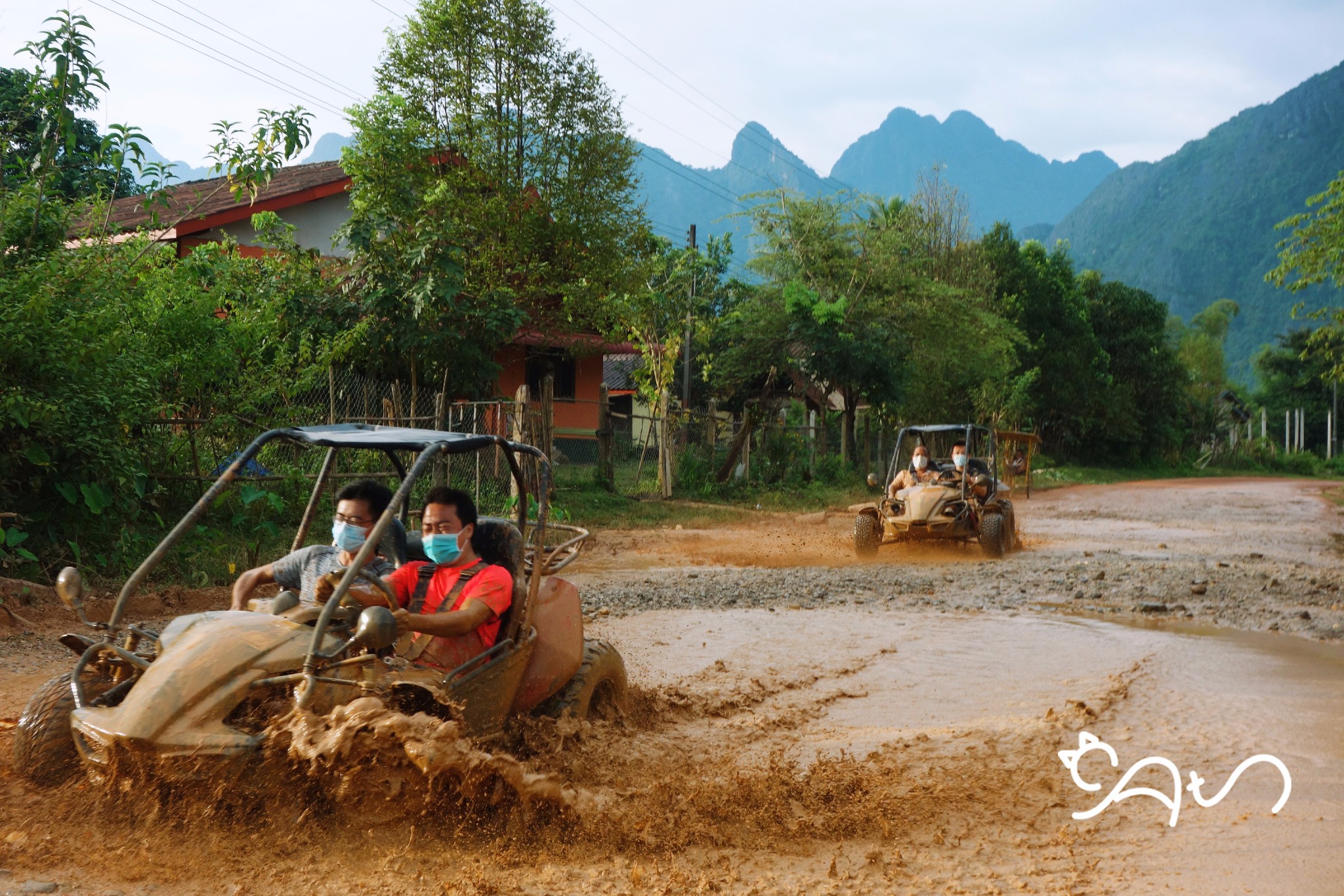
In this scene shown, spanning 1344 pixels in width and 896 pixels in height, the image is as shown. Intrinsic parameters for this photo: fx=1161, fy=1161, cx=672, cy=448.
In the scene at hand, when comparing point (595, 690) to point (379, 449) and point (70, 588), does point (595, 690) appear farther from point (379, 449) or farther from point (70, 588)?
point (70, 588)

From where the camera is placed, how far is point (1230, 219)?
169375 millimetres

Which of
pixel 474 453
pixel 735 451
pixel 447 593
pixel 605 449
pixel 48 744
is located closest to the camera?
pixel 48 744

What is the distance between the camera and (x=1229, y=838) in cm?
446

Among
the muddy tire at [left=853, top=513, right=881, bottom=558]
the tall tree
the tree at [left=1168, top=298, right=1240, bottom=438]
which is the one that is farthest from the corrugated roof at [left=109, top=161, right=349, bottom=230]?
the tree at [left=1168, top=298, right=1240, bottom=438]

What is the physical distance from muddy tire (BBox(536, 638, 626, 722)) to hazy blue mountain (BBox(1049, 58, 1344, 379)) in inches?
5803

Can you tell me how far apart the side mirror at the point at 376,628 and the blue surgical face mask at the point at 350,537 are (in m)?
1.16

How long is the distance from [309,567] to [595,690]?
1480 mm

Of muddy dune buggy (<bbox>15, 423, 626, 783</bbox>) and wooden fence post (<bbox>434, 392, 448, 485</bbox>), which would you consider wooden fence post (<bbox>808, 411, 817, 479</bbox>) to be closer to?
wooden fence post (<bbox>434, 392, 448, 485</bbox>)

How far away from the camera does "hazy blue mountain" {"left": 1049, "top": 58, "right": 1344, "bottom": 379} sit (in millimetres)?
152750

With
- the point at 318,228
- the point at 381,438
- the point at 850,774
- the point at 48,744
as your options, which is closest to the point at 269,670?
the point at 48,744

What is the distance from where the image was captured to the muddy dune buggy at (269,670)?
147 inches

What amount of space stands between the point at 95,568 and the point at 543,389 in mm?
7236

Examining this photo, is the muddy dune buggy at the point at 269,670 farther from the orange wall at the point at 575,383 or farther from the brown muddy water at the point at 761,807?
the orange wall at the point at 575,383

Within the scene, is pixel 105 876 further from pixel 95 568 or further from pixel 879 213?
pixel 879 213
